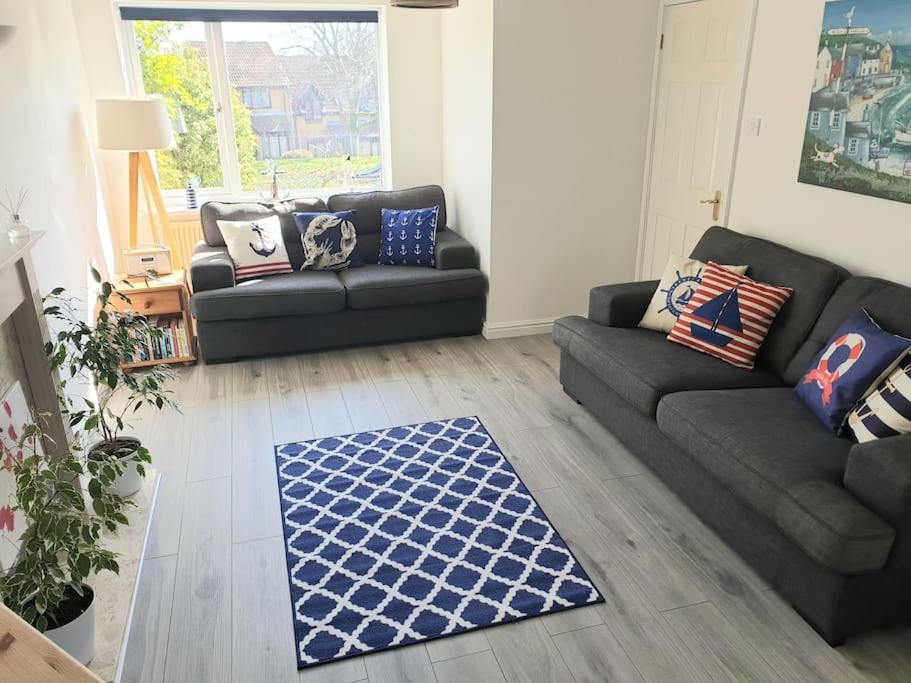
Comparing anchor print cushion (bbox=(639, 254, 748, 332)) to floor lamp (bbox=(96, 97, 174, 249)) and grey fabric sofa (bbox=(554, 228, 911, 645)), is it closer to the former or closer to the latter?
grey fabric sofa (bbox=(554, 228, 911, 645))

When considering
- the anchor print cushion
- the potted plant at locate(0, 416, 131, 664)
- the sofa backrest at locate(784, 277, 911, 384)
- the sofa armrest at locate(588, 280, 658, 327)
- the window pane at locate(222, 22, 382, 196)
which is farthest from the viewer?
the window pane at locate(222, 22, 382, 196)

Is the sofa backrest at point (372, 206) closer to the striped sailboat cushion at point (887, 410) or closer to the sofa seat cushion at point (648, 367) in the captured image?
the sofa seat cushion at point (648, 367)

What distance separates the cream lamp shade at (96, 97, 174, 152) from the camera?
13.9 feet

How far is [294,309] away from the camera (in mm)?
4316

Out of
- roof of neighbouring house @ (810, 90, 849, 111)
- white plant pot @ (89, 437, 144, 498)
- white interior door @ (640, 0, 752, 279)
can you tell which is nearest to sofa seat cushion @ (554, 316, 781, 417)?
white interior door @ (640, 0, 752, 279)

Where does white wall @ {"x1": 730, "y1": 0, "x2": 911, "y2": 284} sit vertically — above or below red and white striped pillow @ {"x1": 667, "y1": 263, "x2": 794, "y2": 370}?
above

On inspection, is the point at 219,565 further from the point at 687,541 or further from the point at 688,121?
the point at 688,121

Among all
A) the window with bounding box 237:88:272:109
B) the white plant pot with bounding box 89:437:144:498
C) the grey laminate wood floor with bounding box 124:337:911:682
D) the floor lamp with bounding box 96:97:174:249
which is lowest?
the grey laminate wood floor with bounding box 124:337:911:682

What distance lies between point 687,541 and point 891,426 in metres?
0.83

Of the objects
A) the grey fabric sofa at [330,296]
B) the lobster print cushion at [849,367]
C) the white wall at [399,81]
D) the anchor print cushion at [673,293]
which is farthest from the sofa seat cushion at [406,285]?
the lobster print cushion at [849,367]

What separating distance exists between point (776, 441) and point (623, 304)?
4.23 feet

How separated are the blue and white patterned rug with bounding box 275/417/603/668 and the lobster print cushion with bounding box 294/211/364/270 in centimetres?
162

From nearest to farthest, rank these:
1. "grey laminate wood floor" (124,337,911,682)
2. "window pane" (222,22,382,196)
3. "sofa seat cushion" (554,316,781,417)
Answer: "grey laminate wood floor" (124,337,911,682) → "sofa seat cushion" (554,316,781,417) → "window pane" (222,22,382,196)

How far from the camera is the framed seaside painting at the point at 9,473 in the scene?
6.78 feet
